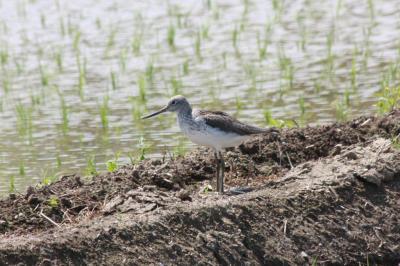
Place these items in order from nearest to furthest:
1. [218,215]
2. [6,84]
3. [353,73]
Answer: [218,215] → [353,73] → [6,84]

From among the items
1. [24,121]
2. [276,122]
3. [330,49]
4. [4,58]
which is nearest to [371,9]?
[330,49]

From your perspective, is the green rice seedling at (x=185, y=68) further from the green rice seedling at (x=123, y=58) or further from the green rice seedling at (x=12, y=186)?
the green rice seedling at (x=12, y=186)

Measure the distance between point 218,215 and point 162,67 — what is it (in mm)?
7001

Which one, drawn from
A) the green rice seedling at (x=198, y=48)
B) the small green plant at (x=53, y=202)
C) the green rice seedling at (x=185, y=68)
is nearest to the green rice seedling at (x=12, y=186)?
the small green plant at (x=53, y=202)

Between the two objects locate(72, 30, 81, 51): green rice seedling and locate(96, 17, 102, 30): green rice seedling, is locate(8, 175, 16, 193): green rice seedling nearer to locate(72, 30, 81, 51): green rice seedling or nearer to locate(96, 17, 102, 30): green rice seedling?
locate(72, 30, 81, 51): green rice seedling

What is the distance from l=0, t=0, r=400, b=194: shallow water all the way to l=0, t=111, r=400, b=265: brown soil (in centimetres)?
174

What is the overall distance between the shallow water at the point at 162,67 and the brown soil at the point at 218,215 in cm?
174

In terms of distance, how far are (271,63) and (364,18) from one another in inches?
103

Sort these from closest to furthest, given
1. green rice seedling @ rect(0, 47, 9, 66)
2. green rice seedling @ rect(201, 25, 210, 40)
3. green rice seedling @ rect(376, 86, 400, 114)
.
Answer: green rice seedling @ rect(376, 86, 400, 114), green rice seedling @ rect(0, 47, 9, 66), green rice seedling @ rect(201, 25, 210, 40)

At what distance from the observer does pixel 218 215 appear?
724 cm

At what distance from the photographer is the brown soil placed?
6.76 metres

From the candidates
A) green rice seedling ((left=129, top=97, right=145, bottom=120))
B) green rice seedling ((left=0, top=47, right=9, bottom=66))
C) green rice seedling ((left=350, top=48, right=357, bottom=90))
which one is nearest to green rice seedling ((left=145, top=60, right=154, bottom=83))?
green rice seedling ((left=129, top=97, right=145, bottom=120))

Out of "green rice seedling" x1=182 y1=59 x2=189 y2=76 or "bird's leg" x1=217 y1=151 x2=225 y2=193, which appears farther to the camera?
"green rice seedling" x1=182 y1=59 x2=189 y2=76

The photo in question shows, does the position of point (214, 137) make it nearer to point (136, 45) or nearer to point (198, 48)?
point (198, 48)
